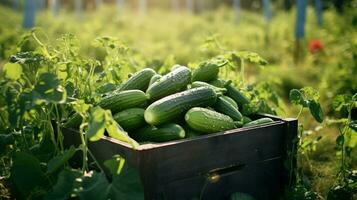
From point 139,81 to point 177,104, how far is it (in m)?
0.38

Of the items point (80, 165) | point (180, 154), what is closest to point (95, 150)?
point (80, 165)

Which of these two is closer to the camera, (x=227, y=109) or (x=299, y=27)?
(x=227, y=109)

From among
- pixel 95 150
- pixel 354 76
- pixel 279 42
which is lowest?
pixel 279 42

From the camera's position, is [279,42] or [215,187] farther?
[279,42]

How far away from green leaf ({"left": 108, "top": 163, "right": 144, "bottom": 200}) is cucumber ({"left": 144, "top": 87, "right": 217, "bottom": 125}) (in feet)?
1.36

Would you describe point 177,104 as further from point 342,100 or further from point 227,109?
point 342,100

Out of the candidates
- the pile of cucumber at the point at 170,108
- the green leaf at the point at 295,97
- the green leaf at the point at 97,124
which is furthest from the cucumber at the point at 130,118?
the green leaf at the point at 295,97

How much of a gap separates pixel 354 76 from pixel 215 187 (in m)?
3.51

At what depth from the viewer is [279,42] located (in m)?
11.7

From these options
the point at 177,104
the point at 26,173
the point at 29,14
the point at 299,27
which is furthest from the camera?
the point at 299,27

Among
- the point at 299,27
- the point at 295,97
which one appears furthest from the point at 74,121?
the point at 299,27

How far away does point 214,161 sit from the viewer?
2527 millimetres

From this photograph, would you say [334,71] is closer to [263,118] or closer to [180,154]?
[263,118]

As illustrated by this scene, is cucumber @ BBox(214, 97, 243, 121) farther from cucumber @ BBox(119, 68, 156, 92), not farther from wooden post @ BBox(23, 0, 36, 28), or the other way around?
wooden post @ BBox(23, 0, 36, 28)
